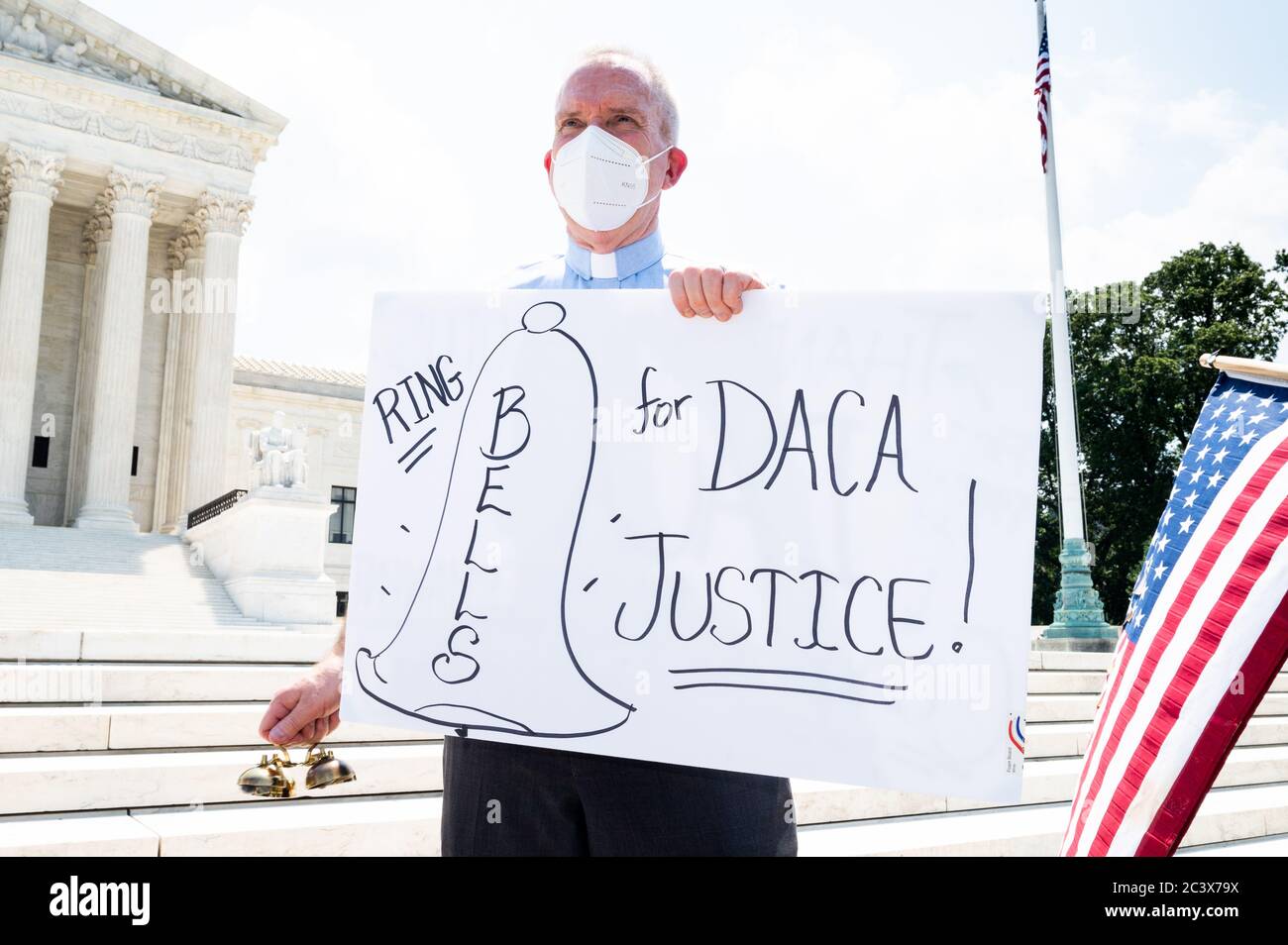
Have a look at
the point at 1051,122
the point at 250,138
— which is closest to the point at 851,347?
the point at 1051,122

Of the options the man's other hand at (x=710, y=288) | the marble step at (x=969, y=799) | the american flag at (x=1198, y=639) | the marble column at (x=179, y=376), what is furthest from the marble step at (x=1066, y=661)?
the marble column at (x=179, y=376)

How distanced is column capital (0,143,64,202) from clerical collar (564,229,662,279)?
1285 inches

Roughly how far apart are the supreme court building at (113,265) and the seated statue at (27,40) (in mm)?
43

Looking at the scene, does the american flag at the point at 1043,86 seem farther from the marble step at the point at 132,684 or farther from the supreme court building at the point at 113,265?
the supreme court building at the point at 113,265

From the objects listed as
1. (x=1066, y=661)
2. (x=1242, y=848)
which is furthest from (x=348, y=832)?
(x=1066, y=661)

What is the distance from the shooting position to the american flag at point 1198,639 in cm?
199

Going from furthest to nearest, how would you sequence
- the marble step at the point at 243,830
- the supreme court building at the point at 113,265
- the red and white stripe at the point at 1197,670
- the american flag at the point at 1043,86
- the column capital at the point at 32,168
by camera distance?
the supreme court building at the point at 113,265
the column capital at the point at 32,168
the american flag at the point at 1043,86
the marble step at the point at 243,830
the red and white stripe at the point at 1197,670

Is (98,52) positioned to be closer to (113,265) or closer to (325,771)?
(113,265)

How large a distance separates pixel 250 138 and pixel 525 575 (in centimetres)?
3435

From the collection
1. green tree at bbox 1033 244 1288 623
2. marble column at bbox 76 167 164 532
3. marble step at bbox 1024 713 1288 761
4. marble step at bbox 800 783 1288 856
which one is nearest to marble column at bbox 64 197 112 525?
marble column at bbox 76 167 164 532

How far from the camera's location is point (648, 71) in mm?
2627

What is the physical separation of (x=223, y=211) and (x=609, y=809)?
34.1 meters

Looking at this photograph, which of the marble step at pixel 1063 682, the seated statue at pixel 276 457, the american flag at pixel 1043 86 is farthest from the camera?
the seated statue at pixel 276 457

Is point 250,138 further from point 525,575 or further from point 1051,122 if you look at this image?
point 525,575
